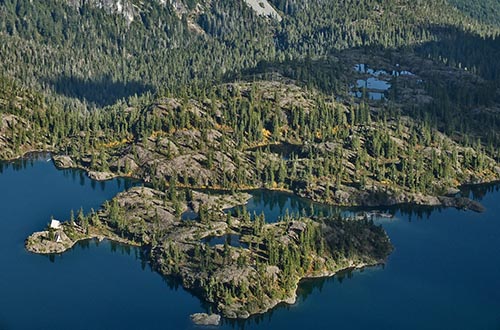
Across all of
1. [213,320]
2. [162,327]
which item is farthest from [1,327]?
[213,320]

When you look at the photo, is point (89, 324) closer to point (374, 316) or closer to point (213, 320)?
point (213, 320)

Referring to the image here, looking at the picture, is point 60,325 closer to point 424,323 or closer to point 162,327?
point 162,327

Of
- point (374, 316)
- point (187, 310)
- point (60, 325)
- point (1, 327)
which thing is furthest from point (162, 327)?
point (374, 316)

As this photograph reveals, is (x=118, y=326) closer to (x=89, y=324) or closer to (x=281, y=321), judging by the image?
(x=89, y=324)

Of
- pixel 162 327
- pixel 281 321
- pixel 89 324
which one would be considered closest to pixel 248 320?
pixel 281 321

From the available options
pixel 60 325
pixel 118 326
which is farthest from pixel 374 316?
pixel 60 325
